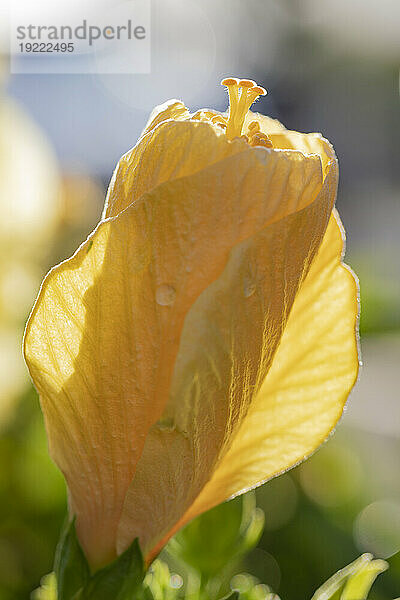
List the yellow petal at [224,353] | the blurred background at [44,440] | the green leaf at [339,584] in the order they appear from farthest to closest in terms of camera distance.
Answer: the blurred background at [44,440]
the green leaf at [339,584]
the yellow petal at [224,353]

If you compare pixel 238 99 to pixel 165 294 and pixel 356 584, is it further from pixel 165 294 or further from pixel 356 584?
pixel 356 584

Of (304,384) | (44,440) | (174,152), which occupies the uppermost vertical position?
(174,152)

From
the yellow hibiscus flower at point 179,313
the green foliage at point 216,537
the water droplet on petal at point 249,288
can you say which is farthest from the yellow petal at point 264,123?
the green foliage at point 216,537

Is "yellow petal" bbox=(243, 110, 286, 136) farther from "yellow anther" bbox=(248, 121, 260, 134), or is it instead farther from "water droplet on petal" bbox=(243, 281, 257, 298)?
"water droplet on petal" bbox=(243, 281, 257, 298)

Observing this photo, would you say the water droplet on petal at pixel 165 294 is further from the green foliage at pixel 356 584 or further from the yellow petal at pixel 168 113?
the green foliage at pixel 356 584

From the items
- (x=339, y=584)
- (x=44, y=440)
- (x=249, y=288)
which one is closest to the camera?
(x=249, y=288)

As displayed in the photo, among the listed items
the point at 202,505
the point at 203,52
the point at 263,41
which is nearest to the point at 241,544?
the point at 202,505

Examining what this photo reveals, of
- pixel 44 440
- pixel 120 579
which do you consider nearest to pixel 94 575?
pixel 120 579
